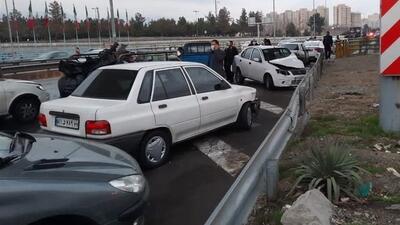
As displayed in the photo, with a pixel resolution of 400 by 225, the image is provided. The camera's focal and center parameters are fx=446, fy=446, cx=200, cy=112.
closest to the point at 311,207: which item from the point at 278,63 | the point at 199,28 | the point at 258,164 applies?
the point at 258,164

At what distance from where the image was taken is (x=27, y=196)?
119 inches

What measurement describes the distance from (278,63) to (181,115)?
31.3 feet

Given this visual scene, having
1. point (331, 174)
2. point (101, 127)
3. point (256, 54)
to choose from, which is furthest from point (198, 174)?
point (256, 54)

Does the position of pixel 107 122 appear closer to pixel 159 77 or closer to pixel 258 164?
pixel 159 77

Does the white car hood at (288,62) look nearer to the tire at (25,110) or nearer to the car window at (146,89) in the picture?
the tire at (25,110)

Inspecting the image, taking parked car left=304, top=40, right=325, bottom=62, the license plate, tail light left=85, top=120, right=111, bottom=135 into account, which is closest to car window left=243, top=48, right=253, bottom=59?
parked car left=304, top=40, right=325, bottom=62

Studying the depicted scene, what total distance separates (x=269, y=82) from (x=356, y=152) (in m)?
10.5

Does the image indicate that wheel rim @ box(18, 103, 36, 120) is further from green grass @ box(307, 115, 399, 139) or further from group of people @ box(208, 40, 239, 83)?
group of people @ box(208, 40, 239, 83)

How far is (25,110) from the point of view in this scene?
1073cm

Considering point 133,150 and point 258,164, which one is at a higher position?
point 258,164

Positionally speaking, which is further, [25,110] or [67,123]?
[25,110]

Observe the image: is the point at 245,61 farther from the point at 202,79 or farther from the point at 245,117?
the point at 202,79

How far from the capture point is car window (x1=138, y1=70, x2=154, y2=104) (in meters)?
6.46

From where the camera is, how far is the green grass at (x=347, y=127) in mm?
6383
